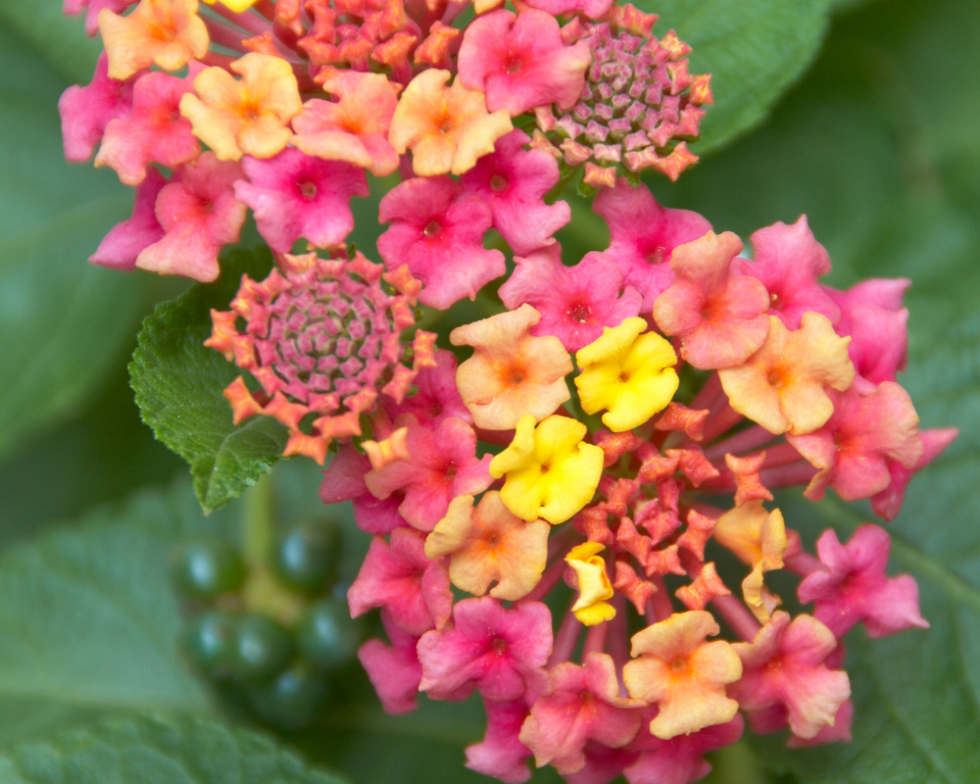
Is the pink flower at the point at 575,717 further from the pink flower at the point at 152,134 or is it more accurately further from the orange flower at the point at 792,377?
the pink flower at the point at 152,134

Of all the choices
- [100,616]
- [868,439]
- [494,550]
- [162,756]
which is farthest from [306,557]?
[868,439]

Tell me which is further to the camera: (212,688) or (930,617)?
(212,688)

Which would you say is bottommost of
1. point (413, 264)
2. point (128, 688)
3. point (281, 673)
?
point (128, 688)

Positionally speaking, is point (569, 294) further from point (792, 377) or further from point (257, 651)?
point (257, 651)

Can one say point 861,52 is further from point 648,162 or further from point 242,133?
point 242,133

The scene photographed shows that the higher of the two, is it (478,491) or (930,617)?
(478,491)

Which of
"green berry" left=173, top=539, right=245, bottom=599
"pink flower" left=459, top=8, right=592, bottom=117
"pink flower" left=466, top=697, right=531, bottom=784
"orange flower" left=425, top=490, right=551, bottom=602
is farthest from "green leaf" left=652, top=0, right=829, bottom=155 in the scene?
"green berry" left=173, top=539, right=245, bottom=599

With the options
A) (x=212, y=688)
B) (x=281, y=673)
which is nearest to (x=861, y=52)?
(x=281, y=673)
